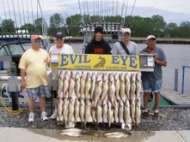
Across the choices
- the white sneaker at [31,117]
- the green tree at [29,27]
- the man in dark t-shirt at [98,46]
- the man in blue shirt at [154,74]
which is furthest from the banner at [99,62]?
the green tree at [29,27]

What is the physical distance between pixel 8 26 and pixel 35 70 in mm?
9082

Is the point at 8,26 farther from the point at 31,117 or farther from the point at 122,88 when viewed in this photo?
the point at 122,88

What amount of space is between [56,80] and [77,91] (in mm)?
582

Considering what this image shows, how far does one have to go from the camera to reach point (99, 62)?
923 centimetres

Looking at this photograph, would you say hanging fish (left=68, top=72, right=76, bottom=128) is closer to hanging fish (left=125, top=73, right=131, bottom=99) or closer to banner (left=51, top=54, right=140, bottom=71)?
banner (left=51, top=54, right=140, bottom=71)

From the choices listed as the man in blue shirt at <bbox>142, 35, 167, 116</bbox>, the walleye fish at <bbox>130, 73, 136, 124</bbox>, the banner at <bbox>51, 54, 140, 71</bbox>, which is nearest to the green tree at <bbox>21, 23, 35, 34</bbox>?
the man in blue shirt at <bbox>142, 35, 167, 116</bbox>

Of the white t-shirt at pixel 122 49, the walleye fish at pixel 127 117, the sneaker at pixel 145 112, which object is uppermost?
the white t-shirt at pixel 122 49

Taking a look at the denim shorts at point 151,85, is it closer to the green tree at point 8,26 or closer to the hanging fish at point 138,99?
the hanging fish at point 138,99

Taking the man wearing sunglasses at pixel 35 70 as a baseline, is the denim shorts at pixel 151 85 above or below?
below

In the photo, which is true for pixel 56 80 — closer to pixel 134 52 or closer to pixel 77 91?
pixel 77 91

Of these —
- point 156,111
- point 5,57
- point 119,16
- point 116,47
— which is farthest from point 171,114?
point 119,16

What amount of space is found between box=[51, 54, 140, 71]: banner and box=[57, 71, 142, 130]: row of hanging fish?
103 millimetres

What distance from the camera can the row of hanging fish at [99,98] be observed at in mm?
9125

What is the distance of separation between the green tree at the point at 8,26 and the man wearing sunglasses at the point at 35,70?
26.3 ft
